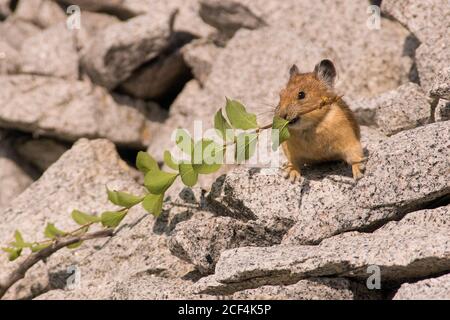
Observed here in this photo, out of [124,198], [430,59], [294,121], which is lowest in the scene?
[124,198]

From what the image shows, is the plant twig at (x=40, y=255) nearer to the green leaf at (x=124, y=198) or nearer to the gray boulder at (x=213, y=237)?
the green leaf at (x=124, y=198)

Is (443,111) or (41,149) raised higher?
(41,149)

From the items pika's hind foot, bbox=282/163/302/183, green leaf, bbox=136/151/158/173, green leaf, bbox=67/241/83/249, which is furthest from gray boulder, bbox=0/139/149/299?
pika's hind foot, bbox=282/163/302/183

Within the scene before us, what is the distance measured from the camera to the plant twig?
10.2 meters

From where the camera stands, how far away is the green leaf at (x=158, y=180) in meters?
9.43

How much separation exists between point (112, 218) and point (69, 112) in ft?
11.6

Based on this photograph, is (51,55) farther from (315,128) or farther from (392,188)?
(392,188)

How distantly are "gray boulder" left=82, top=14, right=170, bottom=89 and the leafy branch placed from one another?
342 cm

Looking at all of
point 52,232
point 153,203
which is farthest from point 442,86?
point 52,232

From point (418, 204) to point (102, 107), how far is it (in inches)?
258

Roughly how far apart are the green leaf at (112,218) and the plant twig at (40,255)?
424 mm

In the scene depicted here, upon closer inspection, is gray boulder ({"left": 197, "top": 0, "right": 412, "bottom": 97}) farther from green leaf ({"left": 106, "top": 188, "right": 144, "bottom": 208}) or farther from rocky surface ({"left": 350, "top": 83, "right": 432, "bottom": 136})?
green leaf ({"left": 106, "top": 188, "right": 144, "bottom": 208})

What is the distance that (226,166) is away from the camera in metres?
11.3
